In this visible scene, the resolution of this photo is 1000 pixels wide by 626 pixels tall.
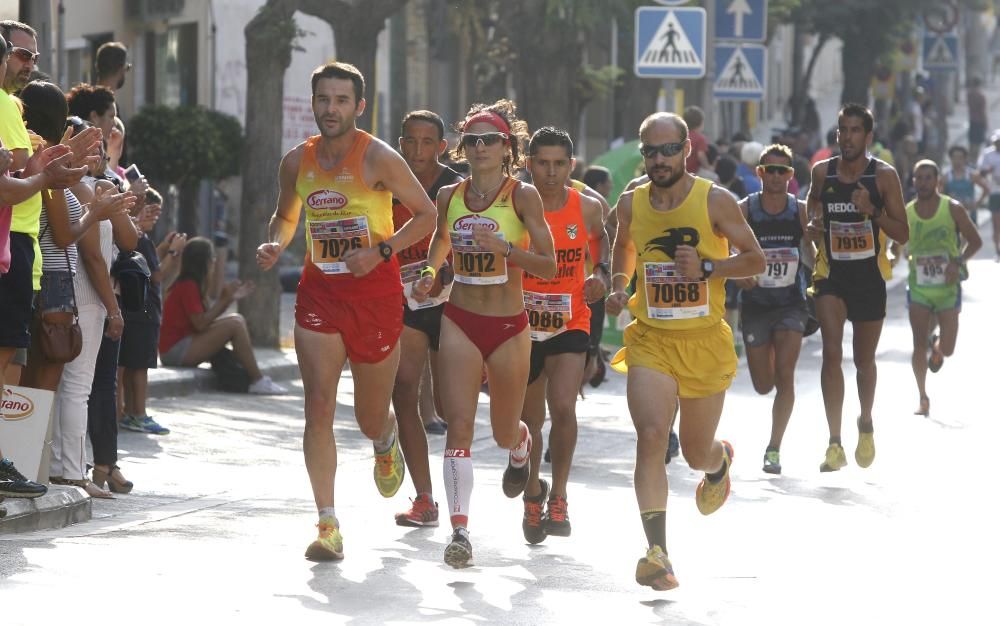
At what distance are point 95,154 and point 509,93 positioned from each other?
111ft

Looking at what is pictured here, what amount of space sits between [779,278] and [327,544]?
187 inches

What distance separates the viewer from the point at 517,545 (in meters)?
9.28

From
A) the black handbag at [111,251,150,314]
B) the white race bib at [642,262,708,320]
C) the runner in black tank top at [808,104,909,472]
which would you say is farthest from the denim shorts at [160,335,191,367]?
the white race bib at [642,262,708,320]

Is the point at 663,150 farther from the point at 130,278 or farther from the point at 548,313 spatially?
the point at 130,278

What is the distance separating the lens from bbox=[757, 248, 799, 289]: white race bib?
12484mm

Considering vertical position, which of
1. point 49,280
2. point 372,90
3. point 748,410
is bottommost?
point 748,410

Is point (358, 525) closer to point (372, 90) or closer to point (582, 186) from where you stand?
point (582, 186)

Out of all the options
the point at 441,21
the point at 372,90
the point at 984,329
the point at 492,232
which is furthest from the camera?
the point at 441,21

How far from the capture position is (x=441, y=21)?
3388 cm

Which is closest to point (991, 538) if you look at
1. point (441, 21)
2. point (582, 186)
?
point (582, 186)

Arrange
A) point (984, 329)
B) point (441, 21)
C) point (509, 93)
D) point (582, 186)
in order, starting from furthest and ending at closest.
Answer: point (509, 93) < point (441, 21) < point (984, 329) < point (582, 186)

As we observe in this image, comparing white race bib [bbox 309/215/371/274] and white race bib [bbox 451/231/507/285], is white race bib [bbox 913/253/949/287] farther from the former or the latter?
white race bib [bbox 309/215/371/274]

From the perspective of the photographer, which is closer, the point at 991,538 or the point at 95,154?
the point at 95,154

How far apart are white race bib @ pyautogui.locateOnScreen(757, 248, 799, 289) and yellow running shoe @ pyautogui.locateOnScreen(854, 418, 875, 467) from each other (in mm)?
974
